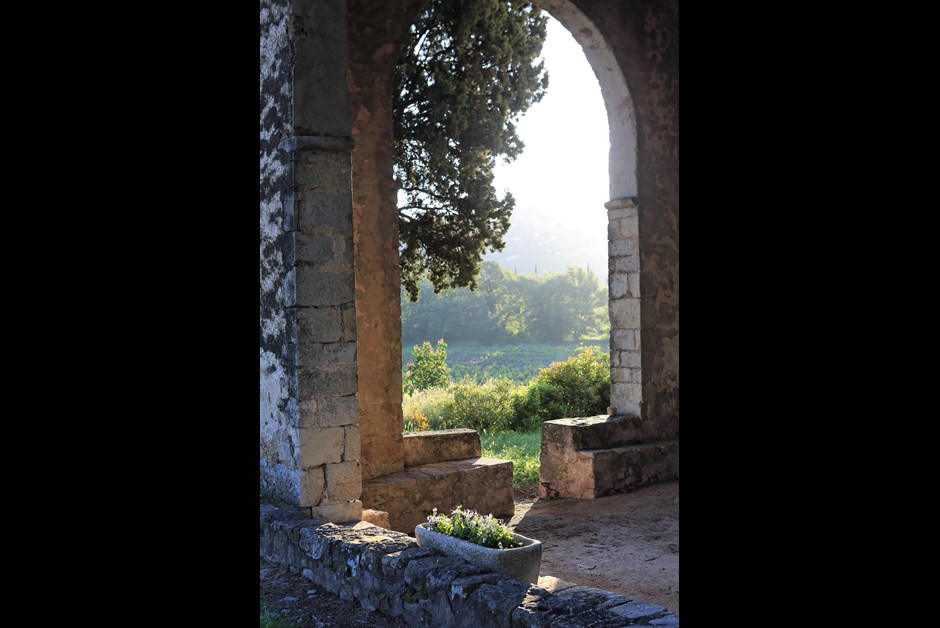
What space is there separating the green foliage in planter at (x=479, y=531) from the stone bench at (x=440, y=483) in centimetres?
164

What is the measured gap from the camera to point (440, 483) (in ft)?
21.8

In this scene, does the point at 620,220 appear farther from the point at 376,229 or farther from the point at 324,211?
the point at 324,211

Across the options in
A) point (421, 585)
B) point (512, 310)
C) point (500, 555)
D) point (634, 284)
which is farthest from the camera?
point (512, 310)

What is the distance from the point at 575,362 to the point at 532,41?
4542 millimetres

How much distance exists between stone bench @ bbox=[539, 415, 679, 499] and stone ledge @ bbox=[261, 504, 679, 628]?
11.0 feet

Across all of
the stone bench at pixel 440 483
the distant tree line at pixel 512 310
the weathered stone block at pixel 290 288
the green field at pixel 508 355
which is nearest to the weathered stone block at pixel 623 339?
the stone bench at pixel 440 483

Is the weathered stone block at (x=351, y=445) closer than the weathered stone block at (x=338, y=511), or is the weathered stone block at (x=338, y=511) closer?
the weathered stone block at (x=338, y=511)

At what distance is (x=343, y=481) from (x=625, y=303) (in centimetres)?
415

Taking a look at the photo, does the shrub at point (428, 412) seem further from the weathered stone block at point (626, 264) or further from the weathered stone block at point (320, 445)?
the weathered stone block at point (320, 445)

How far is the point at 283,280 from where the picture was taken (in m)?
5.09

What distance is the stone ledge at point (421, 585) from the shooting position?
10.5ft

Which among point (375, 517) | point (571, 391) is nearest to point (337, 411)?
point (375, 517)
